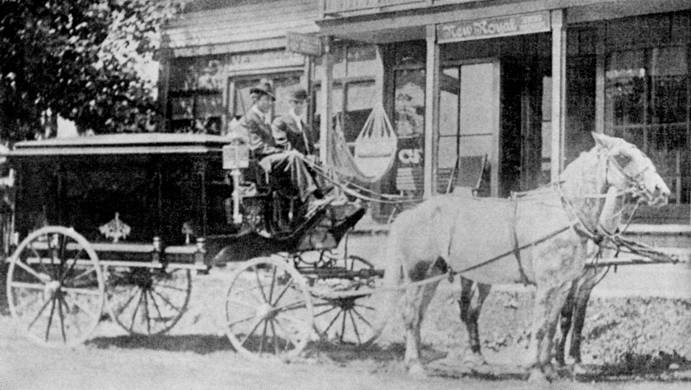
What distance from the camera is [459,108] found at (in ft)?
40.4

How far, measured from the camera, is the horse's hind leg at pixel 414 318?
7031mm

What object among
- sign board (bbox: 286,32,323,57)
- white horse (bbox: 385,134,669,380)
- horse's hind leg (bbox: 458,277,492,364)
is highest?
sign board (bbox: 286,32,323,57)

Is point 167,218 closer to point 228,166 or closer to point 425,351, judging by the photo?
point 228,166

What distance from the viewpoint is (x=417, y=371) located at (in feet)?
22.8

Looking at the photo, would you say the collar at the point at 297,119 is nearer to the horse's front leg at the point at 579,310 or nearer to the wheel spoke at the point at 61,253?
the wheel spoke at the point at 61,253

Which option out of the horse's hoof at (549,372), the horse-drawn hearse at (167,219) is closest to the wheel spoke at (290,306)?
the horse-drawn hearse at (167,219)

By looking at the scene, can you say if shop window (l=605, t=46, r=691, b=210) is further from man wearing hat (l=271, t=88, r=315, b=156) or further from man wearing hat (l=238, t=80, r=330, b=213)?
man wearing hat (l=238, t=80, r=330, b=213)

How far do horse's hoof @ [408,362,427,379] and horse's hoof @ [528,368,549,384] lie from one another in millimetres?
840

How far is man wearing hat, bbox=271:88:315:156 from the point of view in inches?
336

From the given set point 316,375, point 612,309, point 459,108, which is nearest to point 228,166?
point 316,375

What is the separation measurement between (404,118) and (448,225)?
5.87 m

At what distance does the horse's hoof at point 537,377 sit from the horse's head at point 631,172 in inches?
58.0

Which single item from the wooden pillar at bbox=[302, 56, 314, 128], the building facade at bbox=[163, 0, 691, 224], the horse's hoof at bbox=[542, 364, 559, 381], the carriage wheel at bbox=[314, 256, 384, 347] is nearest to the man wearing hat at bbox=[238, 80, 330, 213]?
the building facade at bbox=[163, 0, 691, 224]

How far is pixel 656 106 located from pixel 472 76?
266 centimetres
